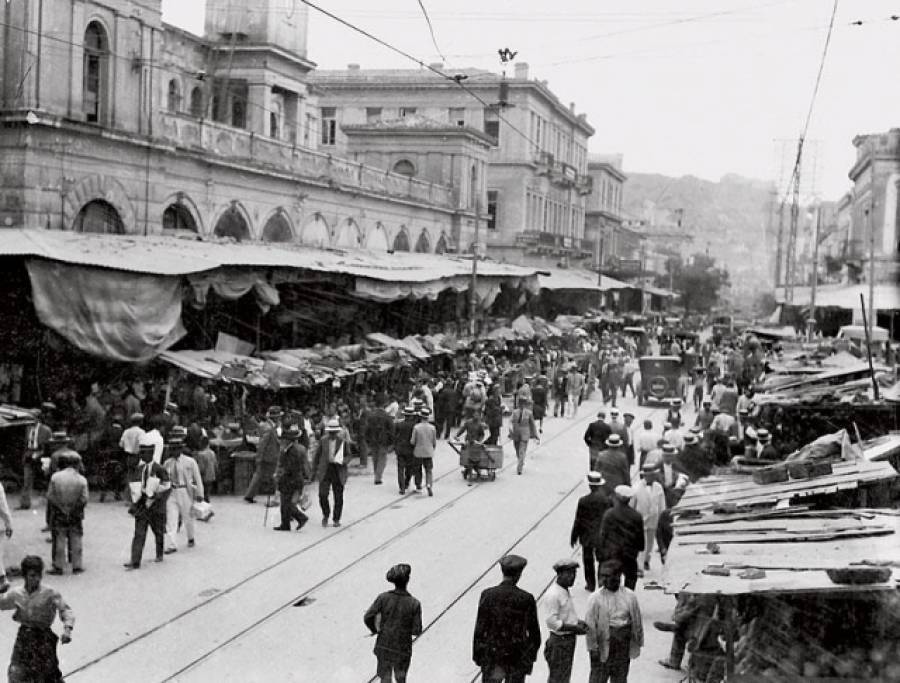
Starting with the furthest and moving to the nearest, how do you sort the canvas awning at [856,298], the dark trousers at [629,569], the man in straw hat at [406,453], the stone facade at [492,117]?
the stone facade at [492,117] → the canvas awning at [856,298] → the man in straw hat at [406,453] → the dark trousers at [629,569]

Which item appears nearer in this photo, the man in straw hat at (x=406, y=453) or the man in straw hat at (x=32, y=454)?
the man in straw hat at (x=32, y=454)

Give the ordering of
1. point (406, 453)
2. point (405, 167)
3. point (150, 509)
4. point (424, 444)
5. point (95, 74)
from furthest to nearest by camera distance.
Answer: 1. point (405, 167)
2. point (95, 74)
3. point (406, 453)
4. point (424, 444)
5. point (150, 509)

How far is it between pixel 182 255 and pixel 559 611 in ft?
47.6

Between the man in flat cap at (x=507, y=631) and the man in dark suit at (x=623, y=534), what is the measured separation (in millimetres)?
3331

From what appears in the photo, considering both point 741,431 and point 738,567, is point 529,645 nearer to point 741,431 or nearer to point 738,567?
point 738,567

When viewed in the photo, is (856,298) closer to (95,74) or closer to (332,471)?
(95,74)

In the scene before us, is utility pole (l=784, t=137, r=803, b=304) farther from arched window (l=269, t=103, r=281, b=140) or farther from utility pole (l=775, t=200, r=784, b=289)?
arched window (l=269, t=103, r=281, b=140)

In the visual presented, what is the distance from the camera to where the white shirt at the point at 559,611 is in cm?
834

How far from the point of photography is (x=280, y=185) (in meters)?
33.2

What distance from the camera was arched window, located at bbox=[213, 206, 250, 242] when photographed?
1209 inches

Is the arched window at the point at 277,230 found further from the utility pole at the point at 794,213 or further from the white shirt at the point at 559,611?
the white shirt at the point at 559,611

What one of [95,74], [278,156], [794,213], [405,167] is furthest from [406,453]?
[794,213]

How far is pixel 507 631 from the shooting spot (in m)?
8.08

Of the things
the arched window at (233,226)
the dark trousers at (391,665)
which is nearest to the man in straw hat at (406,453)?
the dark trousers at (391,665)
